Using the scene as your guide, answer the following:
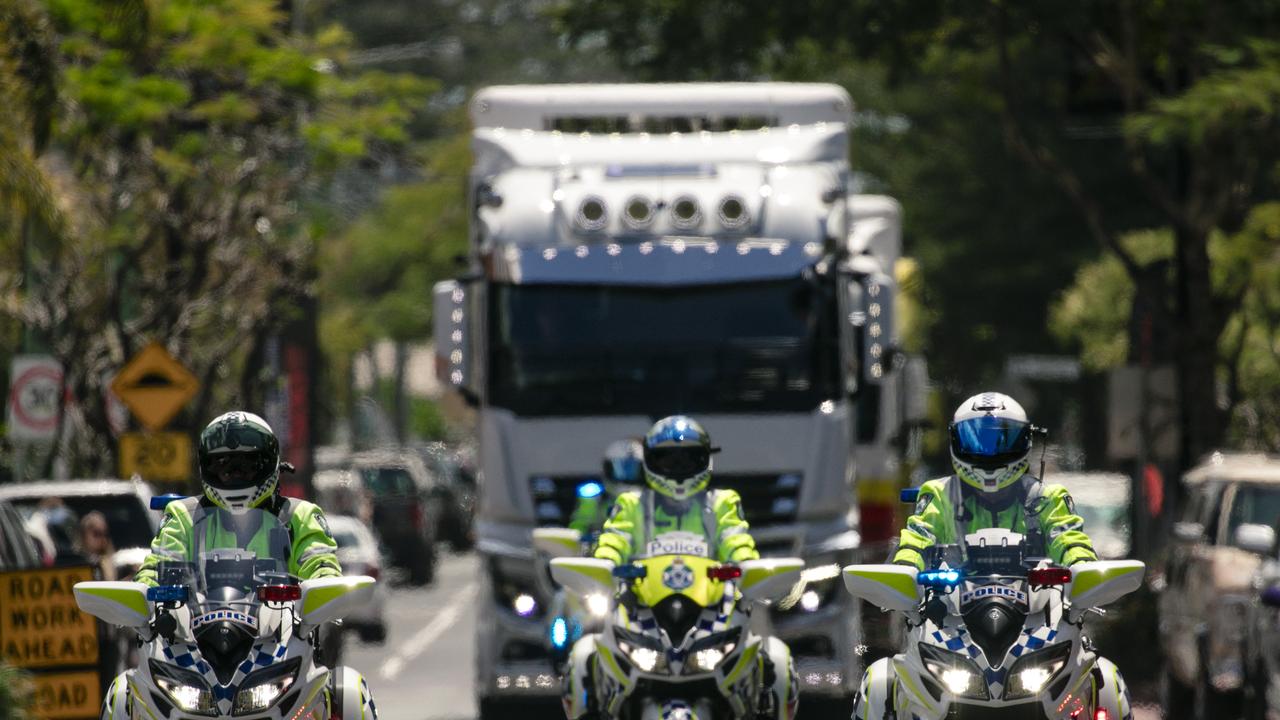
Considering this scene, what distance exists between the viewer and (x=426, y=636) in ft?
86.3

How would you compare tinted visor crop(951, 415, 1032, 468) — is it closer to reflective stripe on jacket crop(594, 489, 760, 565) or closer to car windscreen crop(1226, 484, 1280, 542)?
reflective stripe on jacket crop(594, 489, 760, 565)

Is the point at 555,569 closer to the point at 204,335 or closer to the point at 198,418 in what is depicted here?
the point at 198,418

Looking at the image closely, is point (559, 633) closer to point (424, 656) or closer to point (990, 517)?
point (990, 517)

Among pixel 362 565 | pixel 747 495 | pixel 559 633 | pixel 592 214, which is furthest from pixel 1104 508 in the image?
pixel 559 633

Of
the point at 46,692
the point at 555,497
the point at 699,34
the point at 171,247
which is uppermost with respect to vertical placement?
the point at 699,34

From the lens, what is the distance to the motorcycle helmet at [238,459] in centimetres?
812

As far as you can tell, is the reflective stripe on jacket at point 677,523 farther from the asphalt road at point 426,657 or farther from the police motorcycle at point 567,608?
the asphalt road at point 426,657

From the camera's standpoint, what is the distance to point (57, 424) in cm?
2284

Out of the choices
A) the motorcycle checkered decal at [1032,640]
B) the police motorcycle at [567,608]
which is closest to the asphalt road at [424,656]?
the police motorcycle at [567,608]

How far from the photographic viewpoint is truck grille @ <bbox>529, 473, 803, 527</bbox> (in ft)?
48.8

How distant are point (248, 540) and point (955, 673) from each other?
2.48 meters

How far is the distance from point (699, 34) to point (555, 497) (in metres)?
8.04

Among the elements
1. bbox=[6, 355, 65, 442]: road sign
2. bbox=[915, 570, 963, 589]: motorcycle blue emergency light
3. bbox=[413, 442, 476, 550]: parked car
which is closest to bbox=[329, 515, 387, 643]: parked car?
bbox=[6, 355, 65, 442]: road sign

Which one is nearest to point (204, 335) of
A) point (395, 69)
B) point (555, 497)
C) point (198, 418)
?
point (198, 418)
